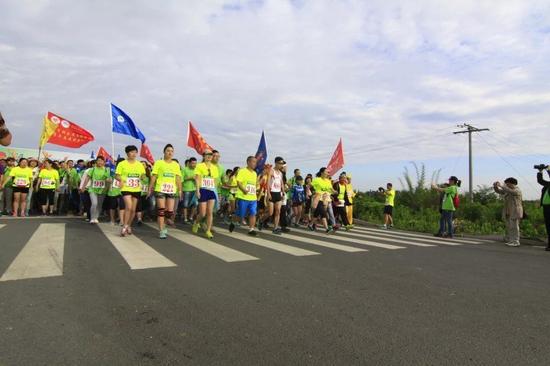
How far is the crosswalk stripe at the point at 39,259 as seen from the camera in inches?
182

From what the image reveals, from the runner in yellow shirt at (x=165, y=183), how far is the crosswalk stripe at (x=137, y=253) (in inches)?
27.4

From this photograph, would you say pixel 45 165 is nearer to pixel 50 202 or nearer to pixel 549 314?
pixel 50 202

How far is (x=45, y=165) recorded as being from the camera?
12.9m

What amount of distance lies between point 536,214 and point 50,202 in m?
17.3

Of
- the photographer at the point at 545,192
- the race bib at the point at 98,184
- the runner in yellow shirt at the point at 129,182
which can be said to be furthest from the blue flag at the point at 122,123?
the photographer at the point at 545,192

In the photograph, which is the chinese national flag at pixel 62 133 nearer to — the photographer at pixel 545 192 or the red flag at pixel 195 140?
the red flag at pixel 195 140

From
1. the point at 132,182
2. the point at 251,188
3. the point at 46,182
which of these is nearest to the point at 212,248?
the point at 132,182

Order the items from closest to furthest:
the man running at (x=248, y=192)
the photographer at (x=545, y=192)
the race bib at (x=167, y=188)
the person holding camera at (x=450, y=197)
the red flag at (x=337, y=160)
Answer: the race bib at (x=167, y=188), the photographer at (x=545, y=192), the man running at (x=248, y=192), the person holding camera at (x=450, y=197), the red flag at (x=337, y=160)

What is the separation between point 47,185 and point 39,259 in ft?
27.7

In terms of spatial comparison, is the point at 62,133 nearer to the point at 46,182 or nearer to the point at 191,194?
the point at 46,182

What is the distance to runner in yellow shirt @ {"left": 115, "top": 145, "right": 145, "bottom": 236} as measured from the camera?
8320 mm

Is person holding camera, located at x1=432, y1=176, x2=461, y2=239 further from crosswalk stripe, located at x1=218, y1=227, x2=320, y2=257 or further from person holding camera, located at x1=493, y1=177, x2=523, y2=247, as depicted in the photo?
crosswalk stripe, located at x1=218, y1=227, x2=320, y2=257

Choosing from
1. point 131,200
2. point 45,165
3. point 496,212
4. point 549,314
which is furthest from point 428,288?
point 496,212

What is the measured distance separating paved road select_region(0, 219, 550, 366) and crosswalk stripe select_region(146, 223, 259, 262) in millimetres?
90
